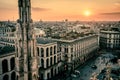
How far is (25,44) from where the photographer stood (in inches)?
1483

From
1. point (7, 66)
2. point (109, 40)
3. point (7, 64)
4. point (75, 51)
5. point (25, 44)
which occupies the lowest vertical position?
point (7, 66)

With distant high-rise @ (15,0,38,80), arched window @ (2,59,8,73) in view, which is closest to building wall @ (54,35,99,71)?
arched window @ (2,59,8,73)

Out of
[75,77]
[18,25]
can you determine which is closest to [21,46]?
[18,25]

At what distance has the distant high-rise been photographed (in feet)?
124

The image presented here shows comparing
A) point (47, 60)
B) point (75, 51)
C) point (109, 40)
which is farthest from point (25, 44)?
point (109, 40)

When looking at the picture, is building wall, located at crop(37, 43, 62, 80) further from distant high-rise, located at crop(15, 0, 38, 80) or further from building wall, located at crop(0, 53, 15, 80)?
distant high-rise, located at crop(15, 0, 38, 80)

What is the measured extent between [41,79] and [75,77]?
13301 mm

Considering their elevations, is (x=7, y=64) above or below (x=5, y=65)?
above

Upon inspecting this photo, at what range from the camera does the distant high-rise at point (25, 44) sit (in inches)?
1483

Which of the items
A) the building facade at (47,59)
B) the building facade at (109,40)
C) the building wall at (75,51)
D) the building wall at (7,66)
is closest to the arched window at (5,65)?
the building wall at (7,66)

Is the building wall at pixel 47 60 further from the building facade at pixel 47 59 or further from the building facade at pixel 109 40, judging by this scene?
the building facade at pixel 109 40

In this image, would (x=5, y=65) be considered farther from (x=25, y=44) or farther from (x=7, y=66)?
(x=25, y=44)

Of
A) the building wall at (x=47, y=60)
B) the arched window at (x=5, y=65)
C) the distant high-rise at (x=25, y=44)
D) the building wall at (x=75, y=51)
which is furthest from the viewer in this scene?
the building wall at (x=75, y=51)

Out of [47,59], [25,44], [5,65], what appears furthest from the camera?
[47,59]
